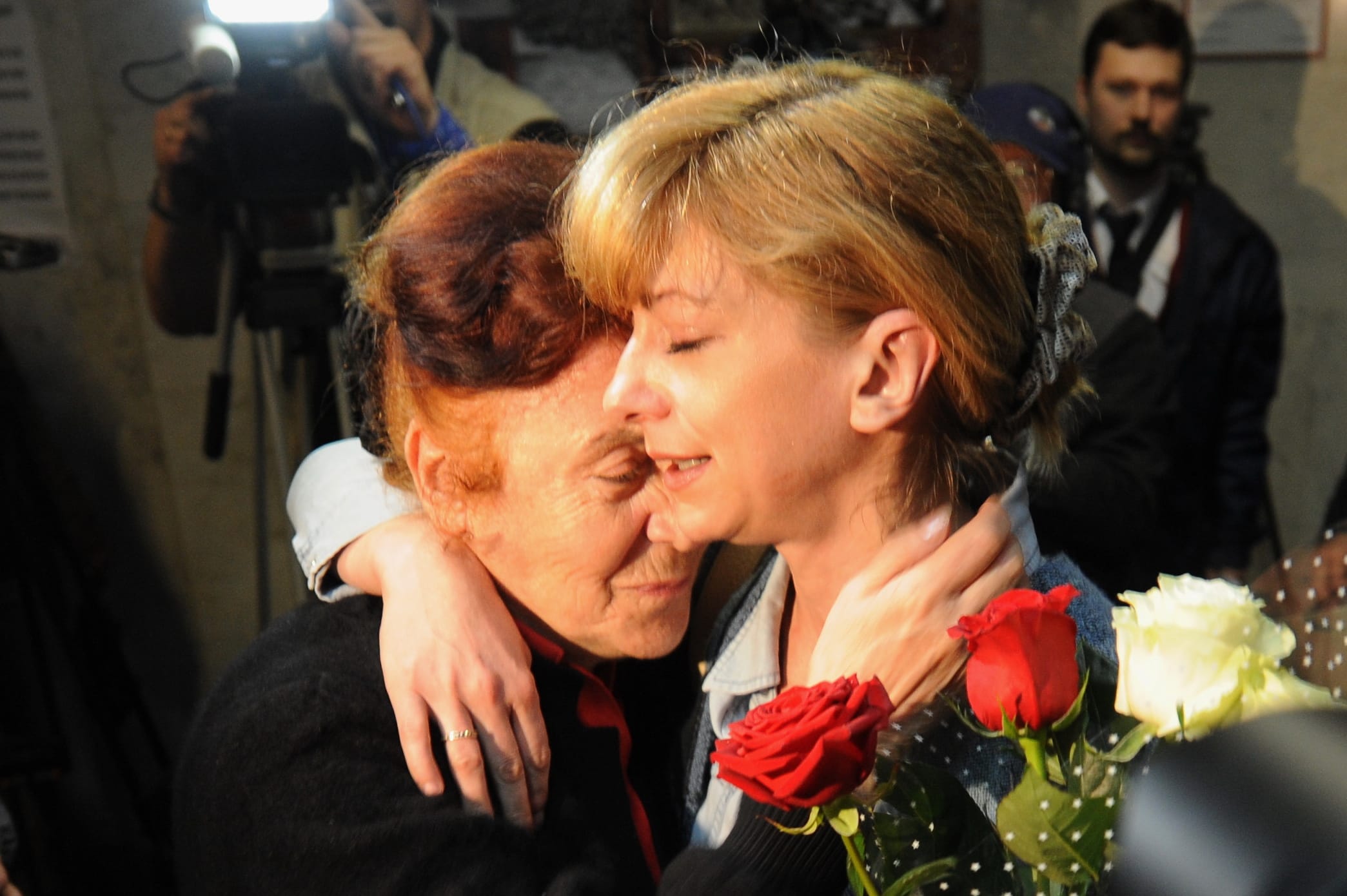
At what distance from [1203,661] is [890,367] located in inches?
14.5

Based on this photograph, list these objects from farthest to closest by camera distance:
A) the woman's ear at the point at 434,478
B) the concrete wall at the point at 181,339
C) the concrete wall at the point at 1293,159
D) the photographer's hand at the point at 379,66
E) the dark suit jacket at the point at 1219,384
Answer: the concrete wall at the point at 1293,159 < the concrete wall at the point at 181,339 < the dark suit jacket at the point at 1219,384 < the photographer's hand at the point at 379,66 < the woman's ear at the point at 434,478

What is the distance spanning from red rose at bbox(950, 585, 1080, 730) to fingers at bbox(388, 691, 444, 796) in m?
0.50

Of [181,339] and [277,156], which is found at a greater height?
[277,156]

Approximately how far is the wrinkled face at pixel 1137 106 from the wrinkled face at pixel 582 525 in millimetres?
1861

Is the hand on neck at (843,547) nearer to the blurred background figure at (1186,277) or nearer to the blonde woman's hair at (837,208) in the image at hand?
the blonde woman's hair at (837,208)

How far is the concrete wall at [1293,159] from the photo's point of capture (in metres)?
2.93

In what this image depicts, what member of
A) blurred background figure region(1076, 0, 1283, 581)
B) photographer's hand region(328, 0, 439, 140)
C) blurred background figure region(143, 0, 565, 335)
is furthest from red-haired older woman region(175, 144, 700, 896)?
blurred background figure region(1076, 0, 1283, 581)

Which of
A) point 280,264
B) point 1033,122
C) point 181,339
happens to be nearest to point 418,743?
point 280,264

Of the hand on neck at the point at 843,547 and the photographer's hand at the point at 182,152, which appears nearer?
the hand on neck at the point at 843,547

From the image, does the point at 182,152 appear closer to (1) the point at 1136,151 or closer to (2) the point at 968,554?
(2) the point at 968,554

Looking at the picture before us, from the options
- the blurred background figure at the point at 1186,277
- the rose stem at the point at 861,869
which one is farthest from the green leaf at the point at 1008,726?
the blurred background figure at the point at 1186,277

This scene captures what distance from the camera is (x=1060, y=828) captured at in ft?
2.09

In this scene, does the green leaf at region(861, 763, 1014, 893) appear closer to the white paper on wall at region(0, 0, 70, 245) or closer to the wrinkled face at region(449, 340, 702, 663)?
the wrinkled face at region(449, 340, 702, 663)

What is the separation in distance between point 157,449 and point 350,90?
1.13m
